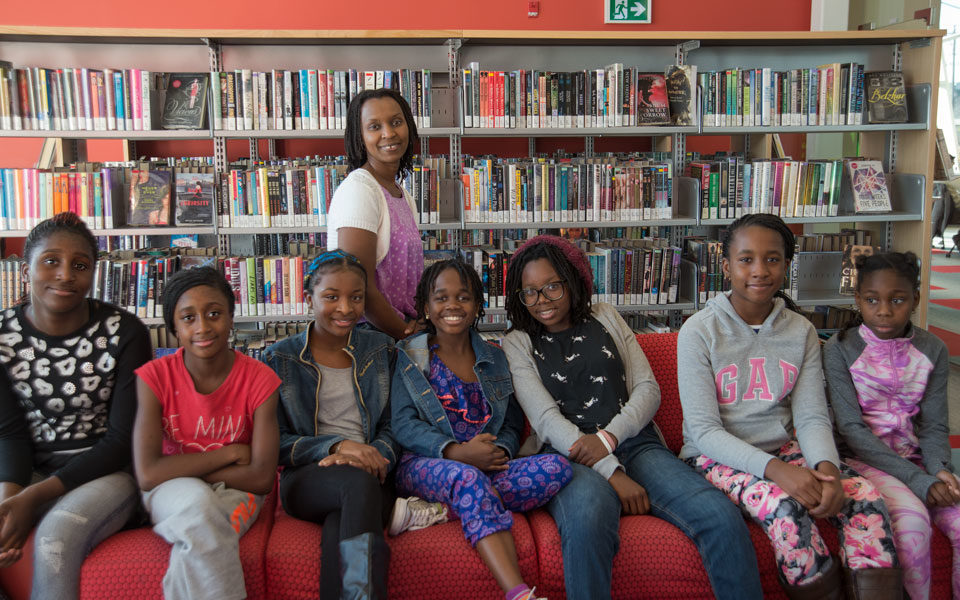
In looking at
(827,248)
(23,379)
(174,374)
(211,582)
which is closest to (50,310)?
(23,379)

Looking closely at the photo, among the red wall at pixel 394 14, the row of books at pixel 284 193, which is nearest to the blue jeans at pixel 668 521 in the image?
the row of books at pixel 284 193

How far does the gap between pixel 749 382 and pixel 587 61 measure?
262cm

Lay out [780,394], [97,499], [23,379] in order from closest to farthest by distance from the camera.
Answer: [97,499] → [23,379] → [780,394]

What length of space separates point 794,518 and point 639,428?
45 centimetres

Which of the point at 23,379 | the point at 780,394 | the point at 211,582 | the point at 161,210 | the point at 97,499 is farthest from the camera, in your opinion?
the point at 161,210

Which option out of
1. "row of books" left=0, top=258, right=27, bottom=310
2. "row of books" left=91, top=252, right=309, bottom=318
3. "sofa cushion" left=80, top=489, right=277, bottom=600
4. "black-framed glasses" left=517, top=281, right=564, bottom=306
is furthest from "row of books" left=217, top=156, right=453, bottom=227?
"sofa cushion" left=80, top=489, right=277, bottom=600

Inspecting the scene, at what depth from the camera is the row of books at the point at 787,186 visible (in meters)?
3.62

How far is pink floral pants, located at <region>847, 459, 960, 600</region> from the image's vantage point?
165 centimetres

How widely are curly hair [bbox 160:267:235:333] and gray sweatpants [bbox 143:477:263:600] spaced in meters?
0.40

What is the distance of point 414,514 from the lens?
1708mm

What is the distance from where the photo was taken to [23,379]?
168 cm

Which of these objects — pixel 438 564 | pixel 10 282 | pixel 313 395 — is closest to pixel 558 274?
pixel 313 395

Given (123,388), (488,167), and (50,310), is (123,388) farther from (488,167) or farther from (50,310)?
(488,167)

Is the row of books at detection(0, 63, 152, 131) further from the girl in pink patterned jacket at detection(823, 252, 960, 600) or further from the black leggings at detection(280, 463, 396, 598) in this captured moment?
the girl in pink patterned jacket at detection(823, 252, 960, 600)
